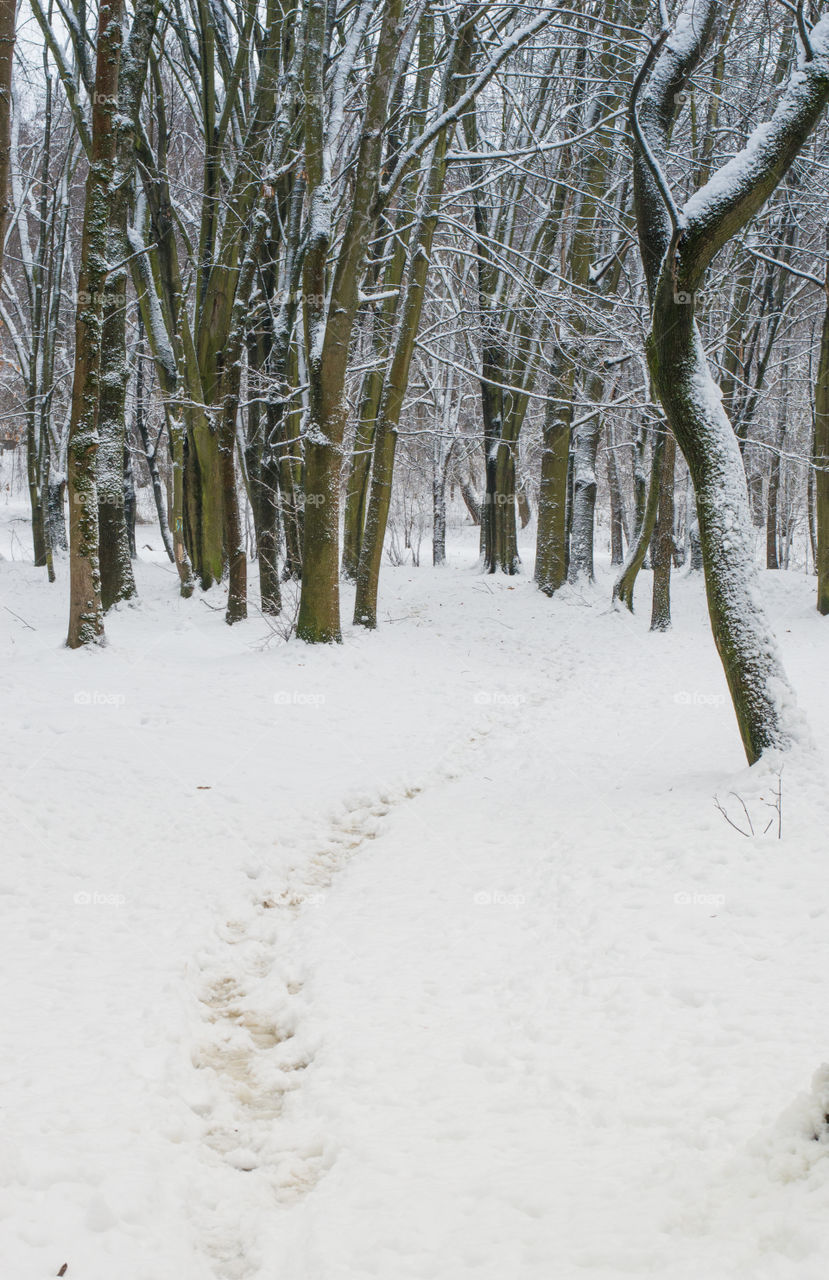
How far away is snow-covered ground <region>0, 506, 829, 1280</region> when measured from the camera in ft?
7.88

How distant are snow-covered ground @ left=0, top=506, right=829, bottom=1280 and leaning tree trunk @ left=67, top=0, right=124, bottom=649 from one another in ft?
6.84

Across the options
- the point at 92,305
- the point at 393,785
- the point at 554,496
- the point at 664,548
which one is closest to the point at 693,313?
the point at 393,785

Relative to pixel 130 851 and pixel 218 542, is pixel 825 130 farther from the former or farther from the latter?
pixel 130 851

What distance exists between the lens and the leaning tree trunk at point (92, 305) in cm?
920

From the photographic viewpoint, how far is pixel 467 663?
467 inches

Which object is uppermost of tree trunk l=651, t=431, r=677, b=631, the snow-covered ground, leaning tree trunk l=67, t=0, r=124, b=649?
leaning tree trunk l=67, t=0, r=124, b=649

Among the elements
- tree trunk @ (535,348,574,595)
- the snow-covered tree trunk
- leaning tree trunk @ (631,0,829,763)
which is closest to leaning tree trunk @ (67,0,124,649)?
leaning tree trunk @ (631,0,829,763)

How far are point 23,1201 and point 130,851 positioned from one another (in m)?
2.97

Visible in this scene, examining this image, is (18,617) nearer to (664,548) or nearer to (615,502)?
(664,548)

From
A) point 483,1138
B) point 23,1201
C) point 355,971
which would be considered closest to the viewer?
point 23,1201

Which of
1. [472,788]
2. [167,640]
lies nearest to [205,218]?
[167,640]

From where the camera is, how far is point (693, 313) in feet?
19.5

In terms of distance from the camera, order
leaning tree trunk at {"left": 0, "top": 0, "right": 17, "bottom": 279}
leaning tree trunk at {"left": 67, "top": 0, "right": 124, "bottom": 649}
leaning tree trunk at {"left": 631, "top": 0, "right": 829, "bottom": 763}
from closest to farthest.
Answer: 1. leaning tree trunk at {"left": 631, "top": 0, "right": 829, "bottom": 763}
2. leaning tree trunk at {"left": 0, "top": 0, "right": 17, "bottom": 279}
3. leaning tree trunk at {"left": 67, "top": 0, "right": 124, "bottom": 649}

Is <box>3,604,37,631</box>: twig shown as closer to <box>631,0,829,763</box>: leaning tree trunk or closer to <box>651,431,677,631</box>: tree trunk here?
<box>631,0,829,763</box>: leaning tree trunk
